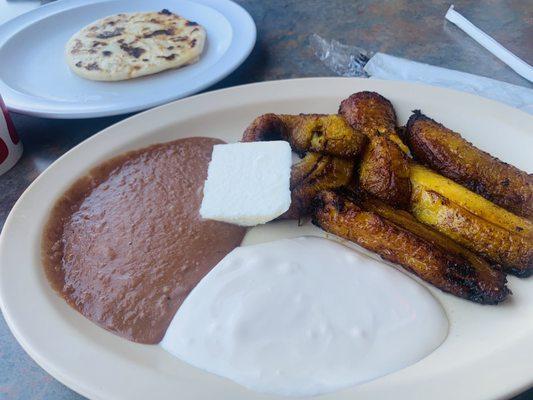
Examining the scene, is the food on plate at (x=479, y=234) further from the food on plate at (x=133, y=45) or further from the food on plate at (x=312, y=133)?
the food on plate at (x=133, y=45)

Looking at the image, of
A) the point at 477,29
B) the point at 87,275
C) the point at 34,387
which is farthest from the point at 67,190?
the point at 477,29

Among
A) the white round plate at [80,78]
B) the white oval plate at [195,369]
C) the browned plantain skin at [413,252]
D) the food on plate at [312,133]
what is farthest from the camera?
the white round plate at [80,78]

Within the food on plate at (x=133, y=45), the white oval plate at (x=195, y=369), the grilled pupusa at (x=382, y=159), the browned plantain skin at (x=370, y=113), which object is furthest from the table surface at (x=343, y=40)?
the grilled pupusa at (x=382, y=159)

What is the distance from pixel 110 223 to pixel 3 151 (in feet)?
2.11

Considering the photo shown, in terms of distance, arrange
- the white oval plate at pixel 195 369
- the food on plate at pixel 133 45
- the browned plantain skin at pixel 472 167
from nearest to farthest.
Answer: the white oval plate at pixel 195 369 < the browned plantain skin at pixel 472 167 < the food on plate at pixel 133 45

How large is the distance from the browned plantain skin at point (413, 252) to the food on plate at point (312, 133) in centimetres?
15

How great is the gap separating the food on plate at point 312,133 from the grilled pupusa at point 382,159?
59mm

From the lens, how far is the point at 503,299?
1.18 meters

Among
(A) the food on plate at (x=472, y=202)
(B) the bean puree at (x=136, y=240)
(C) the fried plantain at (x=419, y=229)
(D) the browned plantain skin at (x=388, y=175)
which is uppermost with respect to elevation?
(A) the food on plate at (x=472, y=202)

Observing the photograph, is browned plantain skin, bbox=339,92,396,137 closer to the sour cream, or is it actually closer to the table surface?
the sour cream

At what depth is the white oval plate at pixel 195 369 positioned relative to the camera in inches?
39.7

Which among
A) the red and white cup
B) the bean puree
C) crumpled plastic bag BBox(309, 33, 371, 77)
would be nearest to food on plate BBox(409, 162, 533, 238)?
the bean puree

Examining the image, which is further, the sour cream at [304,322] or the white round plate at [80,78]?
the white round plate at [80,78]

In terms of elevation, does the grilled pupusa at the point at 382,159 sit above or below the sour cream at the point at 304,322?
above
